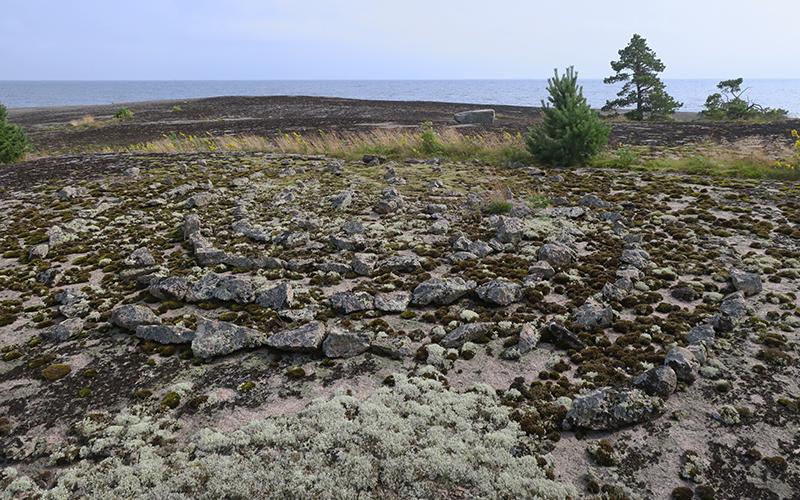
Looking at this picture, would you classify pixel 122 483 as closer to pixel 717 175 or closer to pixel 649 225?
pixel 649 225

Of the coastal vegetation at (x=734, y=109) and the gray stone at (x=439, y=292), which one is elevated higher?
the coastal vegetation at (x=734, y=109)

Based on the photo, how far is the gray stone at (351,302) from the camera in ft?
34.0

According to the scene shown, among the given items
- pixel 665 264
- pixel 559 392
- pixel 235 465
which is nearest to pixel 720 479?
pixel 559 392

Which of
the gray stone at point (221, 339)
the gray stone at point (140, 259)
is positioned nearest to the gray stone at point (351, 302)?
the gray stone at point (221, 339)

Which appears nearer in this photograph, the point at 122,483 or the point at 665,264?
the point at 122,483

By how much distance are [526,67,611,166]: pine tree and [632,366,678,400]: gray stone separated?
19.3 m

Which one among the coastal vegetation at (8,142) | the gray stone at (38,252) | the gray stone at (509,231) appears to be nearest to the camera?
the gray stone at (38,252)

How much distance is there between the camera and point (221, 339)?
29.9 ft

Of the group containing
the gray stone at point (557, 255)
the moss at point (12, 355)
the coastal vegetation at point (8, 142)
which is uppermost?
the coastal vegetation at point (8, 142)

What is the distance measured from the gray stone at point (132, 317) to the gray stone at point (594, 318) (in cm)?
858

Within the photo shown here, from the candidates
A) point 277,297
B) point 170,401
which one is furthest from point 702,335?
point 170,401

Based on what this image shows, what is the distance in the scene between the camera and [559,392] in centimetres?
768

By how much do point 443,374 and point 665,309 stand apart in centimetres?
509

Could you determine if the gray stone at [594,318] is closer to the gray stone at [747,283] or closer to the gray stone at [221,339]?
the gray stone at [747,283]
